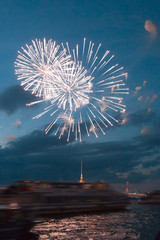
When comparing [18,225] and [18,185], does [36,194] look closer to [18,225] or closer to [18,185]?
[18,185]

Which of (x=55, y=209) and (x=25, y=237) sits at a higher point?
(x=25, y=237)

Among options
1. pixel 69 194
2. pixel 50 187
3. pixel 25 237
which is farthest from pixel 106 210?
pixel 25 237

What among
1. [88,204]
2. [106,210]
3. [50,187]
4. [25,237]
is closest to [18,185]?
[50,187]

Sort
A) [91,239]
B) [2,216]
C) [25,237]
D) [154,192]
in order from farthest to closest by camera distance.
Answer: [154,192], [91,239], [25,237], [2,216]

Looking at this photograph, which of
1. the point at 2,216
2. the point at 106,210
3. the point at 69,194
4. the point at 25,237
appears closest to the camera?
the point at 2,216

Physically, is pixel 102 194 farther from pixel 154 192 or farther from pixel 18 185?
pixel 154 192

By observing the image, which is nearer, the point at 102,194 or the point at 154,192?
the point at 102,194

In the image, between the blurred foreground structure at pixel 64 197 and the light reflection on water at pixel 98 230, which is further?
the blurred foreground structure at pixel 64 197

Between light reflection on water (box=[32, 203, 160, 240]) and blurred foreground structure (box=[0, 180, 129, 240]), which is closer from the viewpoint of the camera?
light reflection on water (box=[32, 203, 160, 240])

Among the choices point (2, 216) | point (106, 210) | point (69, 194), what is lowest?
point (106, 210)

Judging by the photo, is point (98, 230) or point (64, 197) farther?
point (64, 197)
